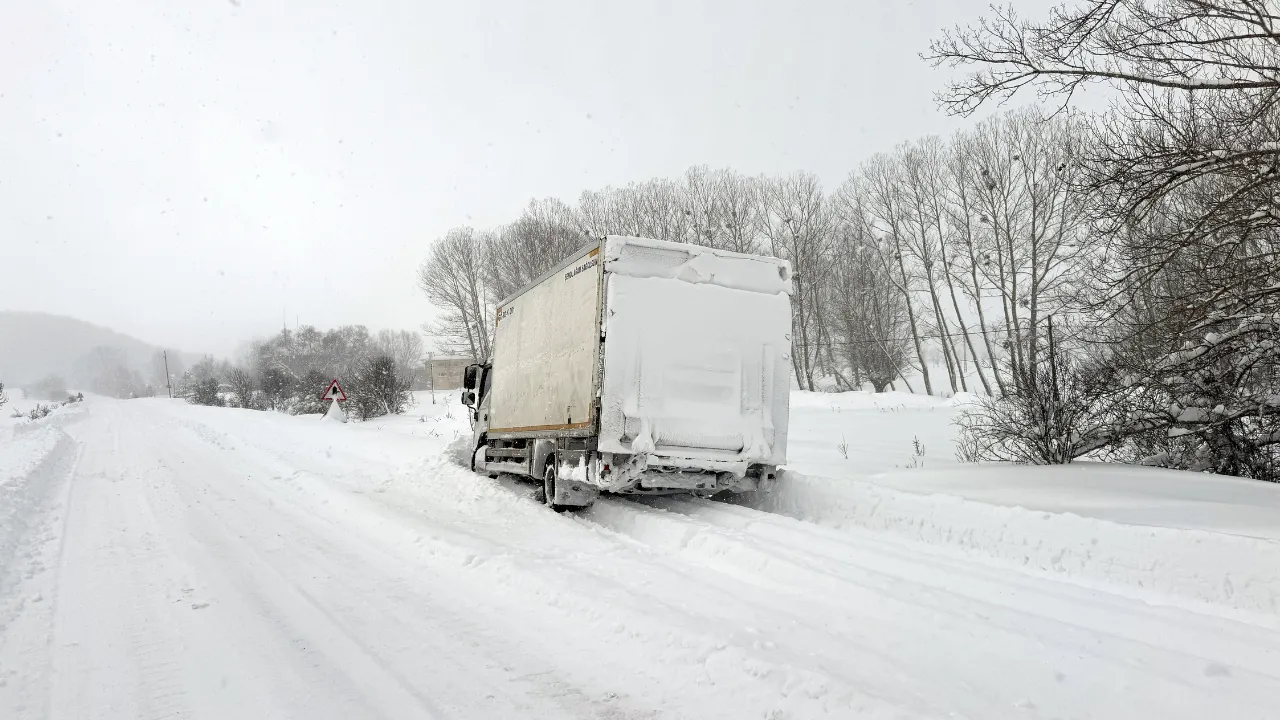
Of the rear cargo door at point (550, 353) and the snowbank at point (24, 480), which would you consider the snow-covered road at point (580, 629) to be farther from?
the rear cargo door at point (550, 353)

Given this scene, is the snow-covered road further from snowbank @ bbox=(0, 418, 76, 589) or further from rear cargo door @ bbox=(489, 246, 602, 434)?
rear cargo door @ bbox=(489, 246, 602, 434)

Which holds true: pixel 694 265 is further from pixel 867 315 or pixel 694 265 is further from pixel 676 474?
pixel 867 315

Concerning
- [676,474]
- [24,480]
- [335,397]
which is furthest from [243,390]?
[676,474]

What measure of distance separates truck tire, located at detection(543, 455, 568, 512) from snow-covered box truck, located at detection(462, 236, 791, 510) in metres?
0.08

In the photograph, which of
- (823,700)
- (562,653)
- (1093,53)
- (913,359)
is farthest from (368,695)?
(913,359)

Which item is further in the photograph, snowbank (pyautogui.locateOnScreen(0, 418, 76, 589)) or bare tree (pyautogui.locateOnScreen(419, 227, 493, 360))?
bare tree (pyautogui.locateOnScreen(419, 227, 493, 360))

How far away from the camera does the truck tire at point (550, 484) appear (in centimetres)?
911

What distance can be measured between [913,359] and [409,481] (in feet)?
125

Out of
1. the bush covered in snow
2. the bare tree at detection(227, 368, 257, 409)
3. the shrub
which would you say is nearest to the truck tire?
the bush covered in snow

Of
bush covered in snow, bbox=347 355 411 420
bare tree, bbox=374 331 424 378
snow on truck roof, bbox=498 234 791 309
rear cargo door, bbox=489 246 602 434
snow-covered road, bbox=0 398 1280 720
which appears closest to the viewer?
snow-covered road, bbox=0 398 1280 720

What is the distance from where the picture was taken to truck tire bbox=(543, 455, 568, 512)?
9109 millimetres

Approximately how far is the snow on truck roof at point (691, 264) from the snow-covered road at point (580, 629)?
111 inches

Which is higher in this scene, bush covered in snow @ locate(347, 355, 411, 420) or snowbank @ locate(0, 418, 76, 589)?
bush covered in snow @ locate(347, 355, 411, 420)

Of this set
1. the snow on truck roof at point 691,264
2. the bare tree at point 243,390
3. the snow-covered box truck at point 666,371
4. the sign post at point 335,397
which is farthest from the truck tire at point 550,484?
the bare tree at point 243,390
